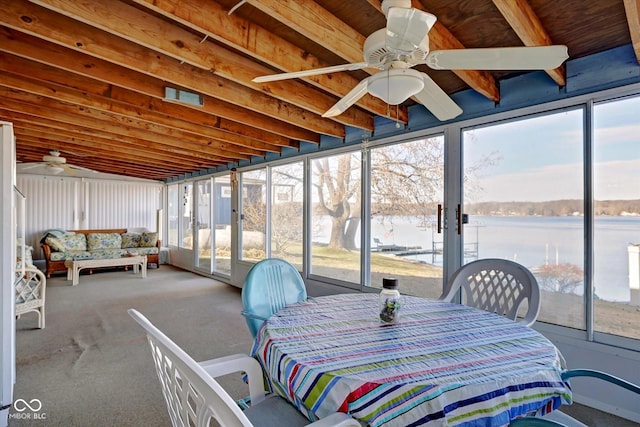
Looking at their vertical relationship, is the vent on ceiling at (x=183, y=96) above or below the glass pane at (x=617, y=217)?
above

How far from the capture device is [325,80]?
255cm

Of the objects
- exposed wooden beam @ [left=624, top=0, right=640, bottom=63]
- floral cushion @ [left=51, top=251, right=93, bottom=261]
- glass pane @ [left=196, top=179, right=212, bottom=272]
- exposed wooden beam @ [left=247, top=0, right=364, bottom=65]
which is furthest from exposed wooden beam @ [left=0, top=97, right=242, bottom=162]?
exposed wooden beam @ [left=624, top=0, right=640, bottom=63]

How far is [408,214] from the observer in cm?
355

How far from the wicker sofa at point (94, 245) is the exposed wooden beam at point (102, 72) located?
5.27m

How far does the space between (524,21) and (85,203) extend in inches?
371

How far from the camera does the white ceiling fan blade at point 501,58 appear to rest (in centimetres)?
133

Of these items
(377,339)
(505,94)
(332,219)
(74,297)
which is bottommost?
(74,297)

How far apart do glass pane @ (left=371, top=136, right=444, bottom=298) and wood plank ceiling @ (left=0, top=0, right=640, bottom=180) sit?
0.48 m

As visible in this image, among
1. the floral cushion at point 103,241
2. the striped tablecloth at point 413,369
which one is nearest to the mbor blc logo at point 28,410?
the striped tablecloth at point 413,369

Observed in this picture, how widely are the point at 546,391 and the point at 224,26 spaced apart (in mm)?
2262

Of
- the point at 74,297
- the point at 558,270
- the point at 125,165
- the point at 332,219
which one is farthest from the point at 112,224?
the point at 558,270

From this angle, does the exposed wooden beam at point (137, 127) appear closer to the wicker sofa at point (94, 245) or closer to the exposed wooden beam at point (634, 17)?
the wicker sofa at point (94, 245)

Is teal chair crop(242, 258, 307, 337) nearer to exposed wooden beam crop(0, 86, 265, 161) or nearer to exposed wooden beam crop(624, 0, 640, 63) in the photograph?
exposed wooden beam crop(624, 0, 640, 63)

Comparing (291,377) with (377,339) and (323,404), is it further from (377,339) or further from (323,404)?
(377,339)
